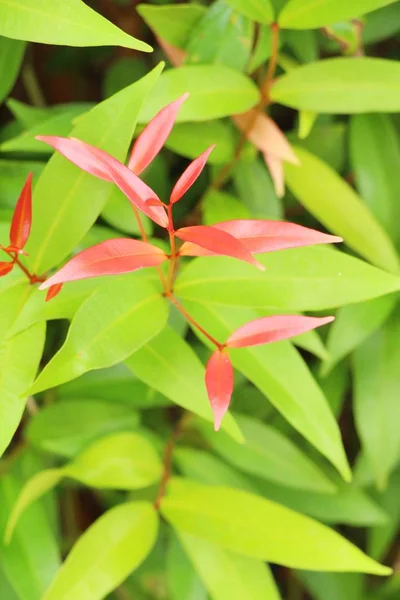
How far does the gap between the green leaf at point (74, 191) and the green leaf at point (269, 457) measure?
1.01ft

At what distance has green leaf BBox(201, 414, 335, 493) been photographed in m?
0.67

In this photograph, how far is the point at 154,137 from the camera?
409 mm

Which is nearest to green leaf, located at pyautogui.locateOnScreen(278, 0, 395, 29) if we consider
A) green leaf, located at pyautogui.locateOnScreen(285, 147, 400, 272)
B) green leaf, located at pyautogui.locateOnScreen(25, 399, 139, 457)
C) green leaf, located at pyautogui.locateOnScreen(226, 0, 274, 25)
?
green leaf, located at pyautogui.locateOnScreen(226, 0, 274, 25)

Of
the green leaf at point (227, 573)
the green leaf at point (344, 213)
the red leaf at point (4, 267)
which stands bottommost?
the green leaf at point (227, 573)

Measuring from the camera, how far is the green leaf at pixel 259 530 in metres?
0.52

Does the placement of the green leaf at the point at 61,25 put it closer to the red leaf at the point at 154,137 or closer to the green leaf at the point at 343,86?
the red leaf at the point at 154,137

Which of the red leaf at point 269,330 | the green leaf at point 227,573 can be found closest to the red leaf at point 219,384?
the red leaf at point 269,330

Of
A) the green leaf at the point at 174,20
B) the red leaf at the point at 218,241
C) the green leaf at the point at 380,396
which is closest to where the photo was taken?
the red leaf at the point at 218,241

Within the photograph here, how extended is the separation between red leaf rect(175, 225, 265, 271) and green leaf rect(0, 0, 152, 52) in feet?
0.37

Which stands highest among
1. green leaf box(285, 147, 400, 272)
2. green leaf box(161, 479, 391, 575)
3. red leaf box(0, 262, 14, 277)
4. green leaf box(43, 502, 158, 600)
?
red leaf box(0, 262, 14, 277)

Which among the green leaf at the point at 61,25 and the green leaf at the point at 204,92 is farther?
the green leaf at the point at 204,92

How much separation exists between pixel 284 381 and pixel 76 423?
0.79 feet

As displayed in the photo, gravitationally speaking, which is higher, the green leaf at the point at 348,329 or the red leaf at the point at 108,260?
the red leaf at the point at 108,260

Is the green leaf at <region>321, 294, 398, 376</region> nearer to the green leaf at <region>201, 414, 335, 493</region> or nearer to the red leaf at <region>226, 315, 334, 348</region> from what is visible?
the green leaf at <region>201, 414, 335, 493</region>
